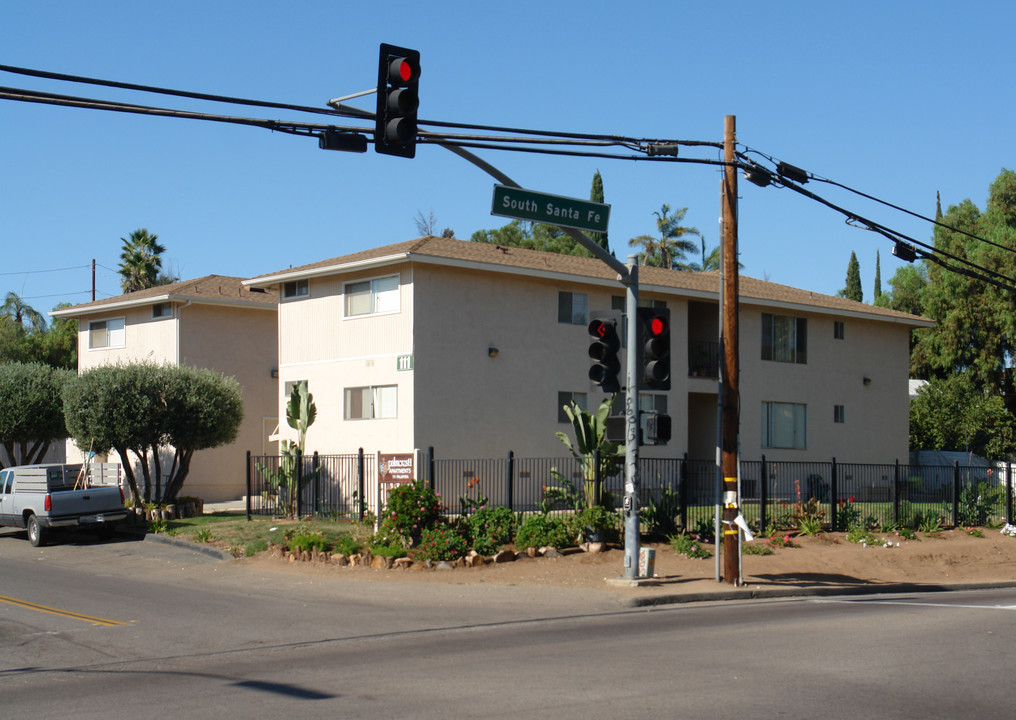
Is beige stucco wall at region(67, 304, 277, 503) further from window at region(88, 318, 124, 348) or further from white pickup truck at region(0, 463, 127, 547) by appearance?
white pickup truck at region(0, 463, 127, 547)

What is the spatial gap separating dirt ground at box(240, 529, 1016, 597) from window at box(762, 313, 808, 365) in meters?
12.1

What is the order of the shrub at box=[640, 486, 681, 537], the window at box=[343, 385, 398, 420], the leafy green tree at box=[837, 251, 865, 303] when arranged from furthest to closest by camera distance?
the leafy green tree at box=[837, 251, 865, 303] → the window at box=[343, 385, 398, 420] → the shrub at box=[640, 486, 681, 537]

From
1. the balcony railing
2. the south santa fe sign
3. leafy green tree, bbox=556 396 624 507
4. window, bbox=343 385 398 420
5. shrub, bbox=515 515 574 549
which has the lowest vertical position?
shrub, bbox=515 515 574 549

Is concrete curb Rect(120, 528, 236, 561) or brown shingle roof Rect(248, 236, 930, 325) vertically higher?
brown shingle roof Rect(248, 236, 930, 325)

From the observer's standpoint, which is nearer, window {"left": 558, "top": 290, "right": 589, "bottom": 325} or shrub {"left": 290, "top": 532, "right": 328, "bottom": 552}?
shrub {"left": 290, "top": 532, "right": 328, "bottom": 552}

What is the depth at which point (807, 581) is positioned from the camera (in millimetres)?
18125

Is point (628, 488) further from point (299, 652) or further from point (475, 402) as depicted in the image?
point (475, 402)

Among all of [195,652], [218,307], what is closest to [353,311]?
[218,307]

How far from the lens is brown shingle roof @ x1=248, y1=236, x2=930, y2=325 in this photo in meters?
27.6

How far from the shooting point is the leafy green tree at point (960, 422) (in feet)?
145

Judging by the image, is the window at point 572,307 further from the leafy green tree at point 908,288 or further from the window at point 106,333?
the leafy green tree at point 908,288

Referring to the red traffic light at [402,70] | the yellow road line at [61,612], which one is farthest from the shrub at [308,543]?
the red traffic light at [402,70]

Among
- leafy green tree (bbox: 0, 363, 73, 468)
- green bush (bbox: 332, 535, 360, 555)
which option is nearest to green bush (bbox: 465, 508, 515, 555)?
green bush (bbox: 332, 535, 360, 555)

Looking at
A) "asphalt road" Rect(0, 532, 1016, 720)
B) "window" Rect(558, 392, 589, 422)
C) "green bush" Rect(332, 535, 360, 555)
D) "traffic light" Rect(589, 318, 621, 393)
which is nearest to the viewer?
"asphalt road" Rect(0, 532, 1016, 720)
